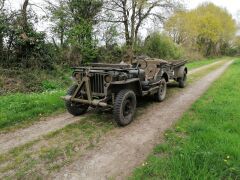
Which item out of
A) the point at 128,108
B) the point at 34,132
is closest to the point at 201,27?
the point at 128,108

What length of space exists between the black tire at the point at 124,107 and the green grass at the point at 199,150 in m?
1.01

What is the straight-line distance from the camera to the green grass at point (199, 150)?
10.3 feet

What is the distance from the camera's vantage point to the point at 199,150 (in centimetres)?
368

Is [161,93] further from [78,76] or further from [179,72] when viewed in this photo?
[78,76]

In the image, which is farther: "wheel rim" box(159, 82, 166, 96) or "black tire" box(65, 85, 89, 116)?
"wheel rim" box(159, 82, 166, 96)

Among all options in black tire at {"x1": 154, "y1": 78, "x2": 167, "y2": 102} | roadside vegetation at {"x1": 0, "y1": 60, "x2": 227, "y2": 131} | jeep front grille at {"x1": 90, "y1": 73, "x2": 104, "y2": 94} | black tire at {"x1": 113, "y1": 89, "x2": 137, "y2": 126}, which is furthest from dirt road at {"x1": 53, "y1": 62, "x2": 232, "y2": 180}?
roadside vegetation at {"x1": 0, "y1": 60, "x2": 227, "y2": 131}

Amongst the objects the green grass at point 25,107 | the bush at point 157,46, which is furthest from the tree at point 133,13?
the green grass at point 25,107

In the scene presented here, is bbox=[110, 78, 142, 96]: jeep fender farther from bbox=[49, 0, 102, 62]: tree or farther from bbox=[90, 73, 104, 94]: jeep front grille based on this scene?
bbox=[49, 0, 102, 62]: tree

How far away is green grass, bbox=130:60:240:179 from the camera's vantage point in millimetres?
3141

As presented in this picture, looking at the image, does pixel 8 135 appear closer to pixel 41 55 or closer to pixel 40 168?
pixel 40 168

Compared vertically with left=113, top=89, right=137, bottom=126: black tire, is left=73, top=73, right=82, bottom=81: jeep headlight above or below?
above

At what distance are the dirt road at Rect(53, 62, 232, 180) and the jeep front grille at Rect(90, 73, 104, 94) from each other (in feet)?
3.45

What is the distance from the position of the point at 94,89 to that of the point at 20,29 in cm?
600

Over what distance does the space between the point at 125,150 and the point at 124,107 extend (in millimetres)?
1387
